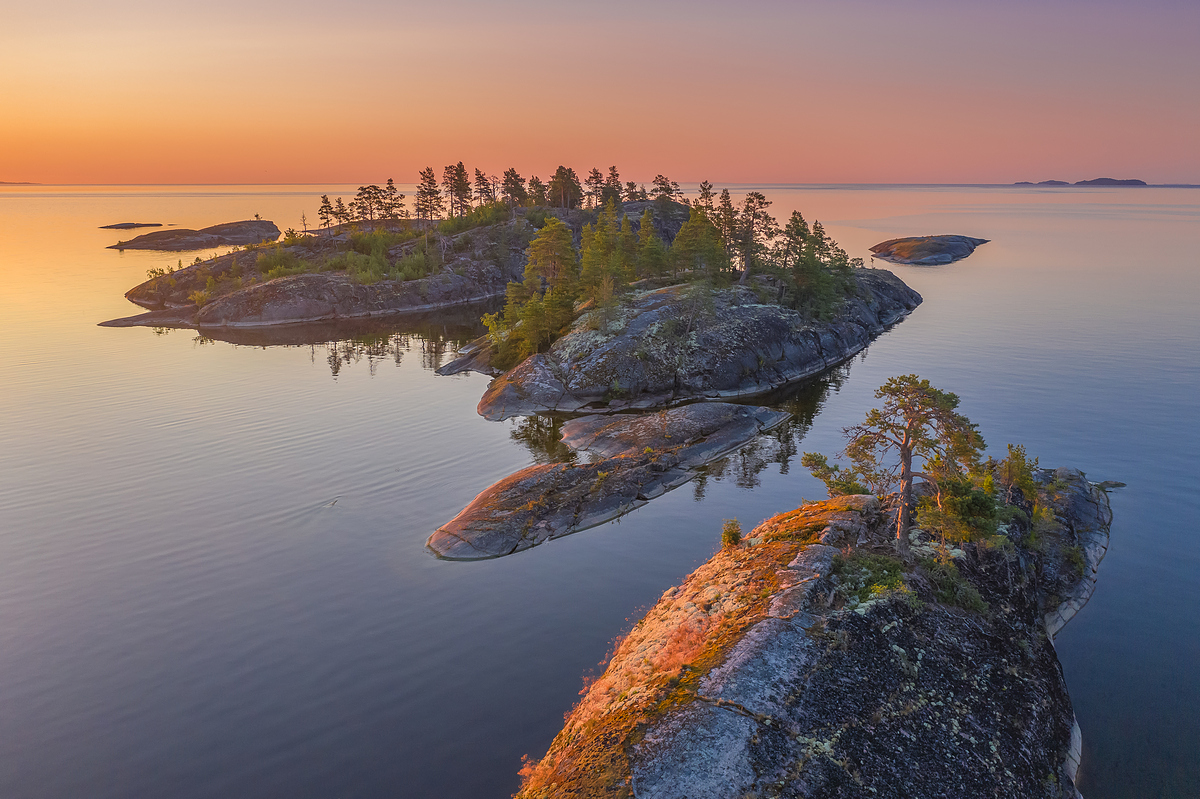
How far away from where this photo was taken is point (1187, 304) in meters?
101

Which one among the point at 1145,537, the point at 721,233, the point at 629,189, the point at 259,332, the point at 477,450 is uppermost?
the point at 629,189

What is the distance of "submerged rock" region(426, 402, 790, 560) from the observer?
123 ft

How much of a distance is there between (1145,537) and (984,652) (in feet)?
79.0

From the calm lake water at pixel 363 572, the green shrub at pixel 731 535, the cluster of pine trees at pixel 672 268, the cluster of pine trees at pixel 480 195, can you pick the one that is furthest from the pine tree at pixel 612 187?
the green shrub at pixel 731 535

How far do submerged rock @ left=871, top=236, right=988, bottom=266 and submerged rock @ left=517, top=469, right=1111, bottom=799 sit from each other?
16025 centimetres

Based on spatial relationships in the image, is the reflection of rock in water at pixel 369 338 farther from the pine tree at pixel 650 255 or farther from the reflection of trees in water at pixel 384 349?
the pine tree at pixel 650 255

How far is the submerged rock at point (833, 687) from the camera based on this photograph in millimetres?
17391

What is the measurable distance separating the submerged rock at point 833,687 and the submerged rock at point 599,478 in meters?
12.2

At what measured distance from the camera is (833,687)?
1964cm

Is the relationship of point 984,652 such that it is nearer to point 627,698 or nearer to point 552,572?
point 627,698

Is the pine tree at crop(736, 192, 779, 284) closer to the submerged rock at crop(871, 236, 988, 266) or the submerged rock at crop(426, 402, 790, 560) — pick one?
the submerged rock at crop(426, 402, 790, 560)

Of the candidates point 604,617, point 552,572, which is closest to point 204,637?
point 552,572

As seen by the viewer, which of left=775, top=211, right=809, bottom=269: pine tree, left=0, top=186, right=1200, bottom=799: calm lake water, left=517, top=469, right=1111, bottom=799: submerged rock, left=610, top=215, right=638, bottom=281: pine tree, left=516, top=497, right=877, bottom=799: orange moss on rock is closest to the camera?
left=517, top=469, right=1111, bottom=799: submerged rock

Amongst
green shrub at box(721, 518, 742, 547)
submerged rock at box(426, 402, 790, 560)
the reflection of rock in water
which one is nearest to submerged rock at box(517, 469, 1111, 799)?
green shrub at box(721, 518, 742, 547)
